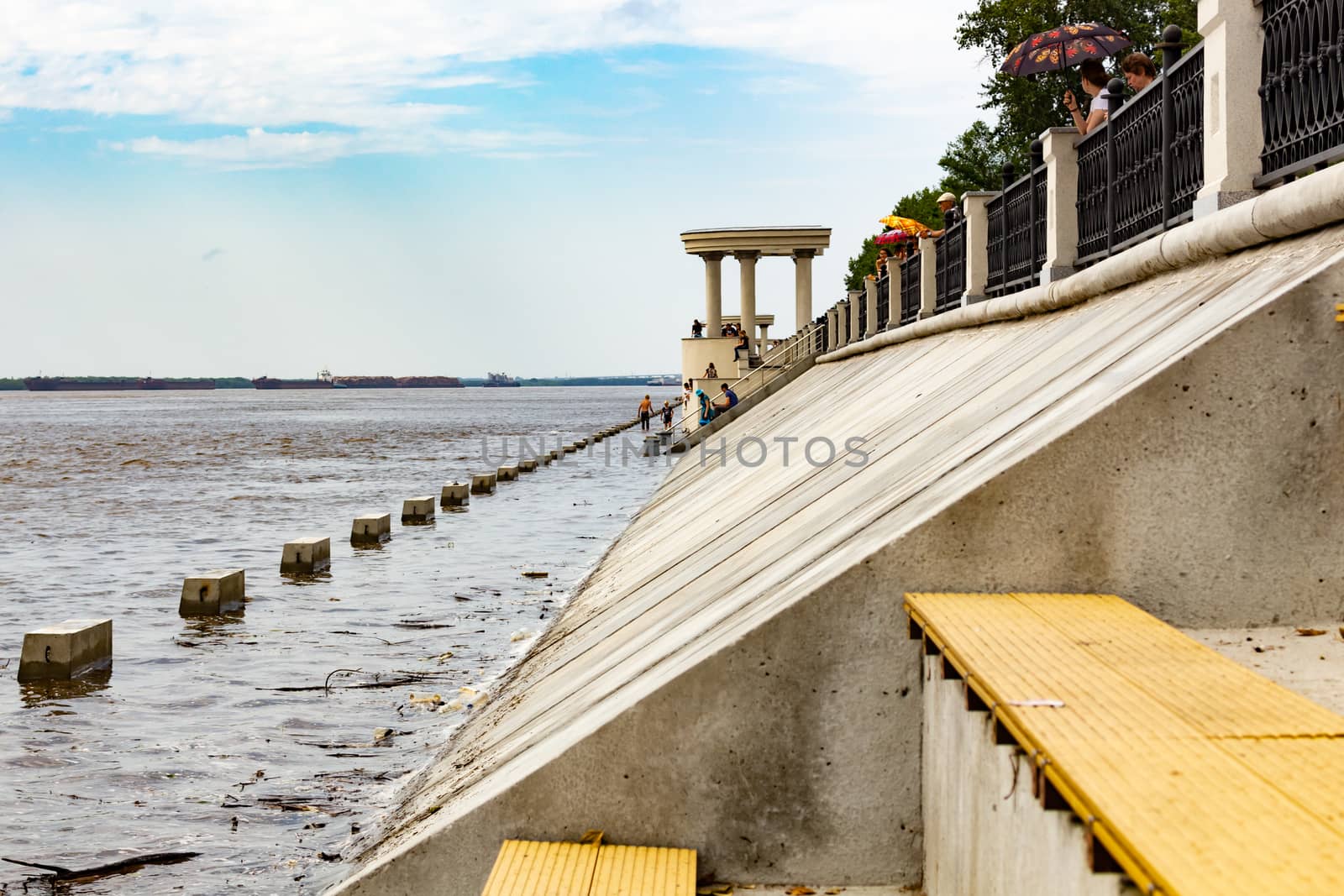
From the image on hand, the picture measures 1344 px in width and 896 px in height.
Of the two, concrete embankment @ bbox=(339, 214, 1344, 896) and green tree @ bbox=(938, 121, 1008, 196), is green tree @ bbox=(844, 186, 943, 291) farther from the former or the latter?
concrete embankment @ bbox=(339, 214, 1344, 896)

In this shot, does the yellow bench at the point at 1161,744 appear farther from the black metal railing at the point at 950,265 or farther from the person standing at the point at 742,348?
the person standing at the point at 742,348

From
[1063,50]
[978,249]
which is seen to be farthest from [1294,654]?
[978,249]

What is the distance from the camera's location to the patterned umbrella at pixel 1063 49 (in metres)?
14.5

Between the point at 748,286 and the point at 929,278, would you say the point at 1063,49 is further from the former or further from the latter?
the point at 748,286

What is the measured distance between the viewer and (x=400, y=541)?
23.5 metres

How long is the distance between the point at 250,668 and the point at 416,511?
1393 cm

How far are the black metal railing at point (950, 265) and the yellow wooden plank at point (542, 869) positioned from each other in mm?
13343

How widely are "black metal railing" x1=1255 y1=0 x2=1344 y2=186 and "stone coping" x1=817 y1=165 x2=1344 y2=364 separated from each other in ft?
1.52

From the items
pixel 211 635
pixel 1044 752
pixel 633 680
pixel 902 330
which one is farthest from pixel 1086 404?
pixel 902 330

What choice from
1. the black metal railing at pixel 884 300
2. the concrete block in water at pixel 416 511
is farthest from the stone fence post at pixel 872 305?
the concrete block in water at pixel 416 511

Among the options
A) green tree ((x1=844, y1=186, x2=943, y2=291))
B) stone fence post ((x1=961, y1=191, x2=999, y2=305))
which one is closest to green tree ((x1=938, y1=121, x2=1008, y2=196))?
green tree ((x1=844, y1=186, x2=943, y2=291))

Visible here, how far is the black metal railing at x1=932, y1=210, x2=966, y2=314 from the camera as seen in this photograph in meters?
17.5

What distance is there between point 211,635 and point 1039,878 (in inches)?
499

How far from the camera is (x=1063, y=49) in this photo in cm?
1477
